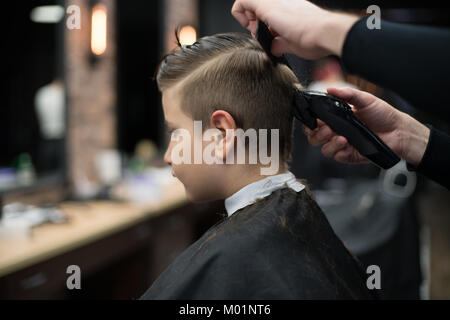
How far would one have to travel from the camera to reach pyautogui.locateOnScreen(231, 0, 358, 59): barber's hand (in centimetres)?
76

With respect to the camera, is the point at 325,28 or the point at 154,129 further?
the point at 154,129

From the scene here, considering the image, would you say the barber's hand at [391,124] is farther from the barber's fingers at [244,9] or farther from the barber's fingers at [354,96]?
the barber's fingers at [244,9]

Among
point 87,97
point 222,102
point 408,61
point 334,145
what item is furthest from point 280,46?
point 87,97

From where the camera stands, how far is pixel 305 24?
803mm

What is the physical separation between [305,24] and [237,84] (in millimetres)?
358

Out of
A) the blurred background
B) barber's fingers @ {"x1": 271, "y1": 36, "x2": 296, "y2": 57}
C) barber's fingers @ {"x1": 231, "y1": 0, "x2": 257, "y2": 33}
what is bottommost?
the blurred background

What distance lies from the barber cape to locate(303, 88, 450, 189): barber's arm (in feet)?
0.89

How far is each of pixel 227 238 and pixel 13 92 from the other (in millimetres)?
2251

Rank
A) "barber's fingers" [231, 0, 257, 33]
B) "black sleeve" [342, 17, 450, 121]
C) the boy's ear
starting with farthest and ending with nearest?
the boy's ear
"barber's fingers" [231, 0, 257, 33]
"black sleeve" [342, 17, 450, 121]

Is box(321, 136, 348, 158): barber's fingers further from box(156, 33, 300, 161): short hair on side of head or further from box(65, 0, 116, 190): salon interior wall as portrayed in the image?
box(65, 0, 116, 190): salon interior wall

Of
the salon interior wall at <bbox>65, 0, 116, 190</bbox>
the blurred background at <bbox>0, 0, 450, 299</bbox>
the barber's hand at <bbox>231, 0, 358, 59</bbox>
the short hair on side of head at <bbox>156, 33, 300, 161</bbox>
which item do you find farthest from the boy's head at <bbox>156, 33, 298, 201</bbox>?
the salon interior wall at <bbox>65, 0, 116, 190</bbox>
